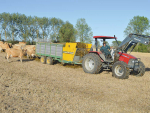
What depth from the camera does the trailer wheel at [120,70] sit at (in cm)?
758

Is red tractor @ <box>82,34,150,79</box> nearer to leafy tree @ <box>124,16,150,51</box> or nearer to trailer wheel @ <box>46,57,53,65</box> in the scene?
trailer wheel @ <box>46,57,53,65</box>

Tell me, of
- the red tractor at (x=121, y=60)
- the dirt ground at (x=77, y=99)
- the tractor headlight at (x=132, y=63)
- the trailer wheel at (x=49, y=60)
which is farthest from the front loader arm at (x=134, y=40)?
the trailer wheel at (x=49, y=60)

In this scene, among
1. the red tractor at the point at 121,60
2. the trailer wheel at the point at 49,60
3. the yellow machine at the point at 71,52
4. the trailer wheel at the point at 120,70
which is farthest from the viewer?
the trailer wheel at the point at 49,60

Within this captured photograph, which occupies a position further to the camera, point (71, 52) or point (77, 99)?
point (71, 52)

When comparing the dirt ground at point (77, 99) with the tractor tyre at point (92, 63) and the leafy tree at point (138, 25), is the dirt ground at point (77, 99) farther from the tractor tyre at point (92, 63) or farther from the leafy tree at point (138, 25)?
the leafy tree at point (138, 25)

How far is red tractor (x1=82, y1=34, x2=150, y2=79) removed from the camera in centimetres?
780

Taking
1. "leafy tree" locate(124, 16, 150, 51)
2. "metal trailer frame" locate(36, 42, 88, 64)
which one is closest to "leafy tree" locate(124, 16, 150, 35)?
"leafy tree" locate(124, 16, 150, 51)

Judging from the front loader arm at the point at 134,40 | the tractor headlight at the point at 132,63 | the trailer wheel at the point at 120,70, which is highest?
the front loader arm at the point at 134,40

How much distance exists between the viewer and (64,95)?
5.15 meters

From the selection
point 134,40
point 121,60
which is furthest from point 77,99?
point 134,40

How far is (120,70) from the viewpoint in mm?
8133

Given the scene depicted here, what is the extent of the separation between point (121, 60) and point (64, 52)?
4.32 m

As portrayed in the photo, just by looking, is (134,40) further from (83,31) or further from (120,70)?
(83,31)

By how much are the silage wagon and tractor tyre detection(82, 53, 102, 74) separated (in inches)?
48.1
